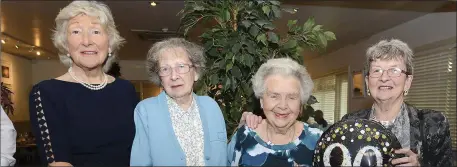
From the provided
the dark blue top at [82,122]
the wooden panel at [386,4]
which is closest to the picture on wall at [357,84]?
the wooden panel at [386,4]

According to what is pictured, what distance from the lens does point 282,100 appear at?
1.56 meters

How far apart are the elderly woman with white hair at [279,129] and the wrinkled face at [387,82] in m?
0.29

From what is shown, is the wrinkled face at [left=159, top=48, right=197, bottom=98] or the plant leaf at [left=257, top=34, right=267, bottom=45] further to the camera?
the plant leaf at [left=257, top=34, right=267, bottom=45]

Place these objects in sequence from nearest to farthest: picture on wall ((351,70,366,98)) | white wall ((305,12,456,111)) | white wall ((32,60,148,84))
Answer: white wall ((305,12,456,111))
picture on wall ((351,70,366,98))
white wall ((32,60,148,84))

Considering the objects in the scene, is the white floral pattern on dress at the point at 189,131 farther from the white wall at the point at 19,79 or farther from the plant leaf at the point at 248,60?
the white wall at the point at 19,79

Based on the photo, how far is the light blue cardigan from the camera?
1.43 m

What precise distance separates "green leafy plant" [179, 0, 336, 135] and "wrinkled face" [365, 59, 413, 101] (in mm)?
560

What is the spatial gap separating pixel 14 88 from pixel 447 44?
7836 millimetres

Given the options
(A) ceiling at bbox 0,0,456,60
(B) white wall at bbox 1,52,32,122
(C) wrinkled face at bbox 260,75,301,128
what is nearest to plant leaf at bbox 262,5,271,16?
(C) wrinkled face at bbox 260,75,301,128

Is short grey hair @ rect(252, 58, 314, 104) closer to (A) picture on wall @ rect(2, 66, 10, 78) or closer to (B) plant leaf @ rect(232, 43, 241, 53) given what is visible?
(B) plant leaf @ rect(232, 43, 241, 53)

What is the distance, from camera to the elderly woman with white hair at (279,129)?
5.16 ft

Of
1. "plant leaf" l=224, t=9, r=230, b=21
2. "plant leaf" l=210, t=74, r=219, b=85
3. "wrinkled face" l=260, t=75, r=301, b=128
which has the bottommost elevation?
"wrinkled face" l=260, t=75, r=301, b=128

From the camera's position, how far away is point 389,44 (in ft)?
5.45

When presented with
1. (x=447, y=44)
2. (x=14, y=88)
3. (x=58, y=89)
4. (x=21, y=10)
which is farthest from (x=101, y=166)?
(x=14, y=88)
